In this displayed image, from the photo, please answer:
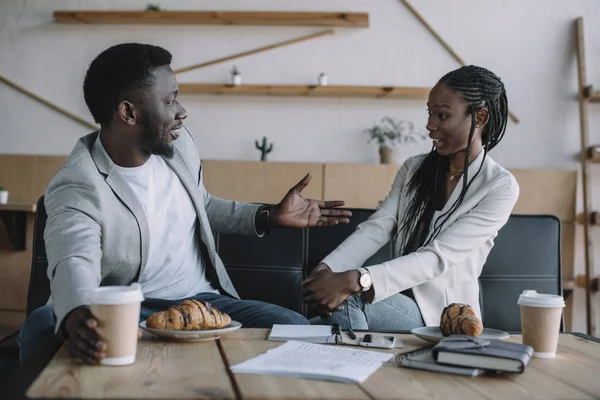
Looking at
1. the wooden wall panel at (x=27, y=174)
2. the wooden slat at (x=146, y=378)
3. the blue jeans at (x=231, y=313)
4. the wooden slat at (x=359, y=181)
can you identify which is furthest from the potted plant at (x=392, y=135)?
the wooden slat at (x=146, y=378)

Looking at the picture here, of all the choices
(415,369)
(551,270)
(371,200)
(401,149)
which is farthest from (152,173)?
(401,149)

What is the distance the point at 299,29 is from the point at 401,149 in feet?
3.29

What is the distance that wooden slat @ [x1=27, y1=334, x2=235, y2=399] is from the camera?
94cm

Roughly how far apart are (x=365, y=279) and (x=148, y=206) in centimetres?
65

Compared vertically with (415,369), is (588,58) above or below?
above

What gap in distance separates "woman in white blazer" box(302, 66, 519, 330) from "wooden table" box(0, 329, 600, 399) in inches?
22.8

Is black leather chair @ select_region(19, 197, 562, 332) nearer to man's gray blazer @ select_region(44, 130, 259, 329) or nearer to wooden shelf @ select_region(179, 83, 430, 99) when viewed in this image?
man's gray blazer @ select_region(44, 130, 259, 329)

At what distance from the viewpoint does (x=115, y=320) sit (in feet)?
3.61

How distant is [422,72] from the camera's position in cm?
433

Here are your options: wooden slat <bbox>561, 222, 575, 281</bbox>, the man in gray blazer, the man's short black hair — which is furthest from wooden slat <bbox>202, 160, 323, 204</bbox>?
the man's short black hair

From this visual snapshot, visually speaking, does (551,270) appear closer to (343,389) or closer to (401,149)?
(343,389)

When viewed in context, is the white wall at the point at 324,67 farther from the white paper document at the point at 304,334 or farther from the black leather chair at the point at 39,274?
the white paper document at the point at 304,334

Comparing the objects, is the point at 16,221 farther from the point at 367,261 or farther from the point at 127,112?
the point at 367,261

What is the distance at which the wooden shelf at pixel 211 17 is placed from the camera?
4.14 meters
